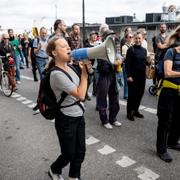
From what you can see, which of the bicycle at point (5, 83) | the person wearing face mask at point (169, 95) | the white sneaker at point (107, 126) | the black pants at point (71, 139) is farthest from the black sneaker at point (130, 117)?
the bicycle at point (5, 83)

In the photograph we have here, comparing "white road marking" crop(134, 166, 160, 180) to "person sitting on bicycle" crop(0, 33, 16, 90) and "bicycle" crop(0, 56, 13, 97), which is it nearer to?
"bicycle" crop(0, 56, 13, 97)

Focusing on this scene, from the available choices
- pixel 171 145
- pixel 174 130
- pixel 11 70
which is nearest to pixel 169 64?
pixel 174 130

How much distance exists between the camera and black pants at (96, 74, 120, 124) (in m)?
4.98

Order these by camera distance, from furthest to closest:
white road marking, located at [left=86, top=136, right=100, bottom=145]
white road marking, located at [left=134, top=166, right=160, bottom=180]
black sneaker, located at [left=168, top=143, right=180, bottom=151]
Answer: white road marking, located at [left=86, top=136, right=100, bottom=145]
black sneaker, located at [left=168, top=143, right=180, bottom=151]
white road marking, located at [left=134, top=166, right=160, bottom=180]

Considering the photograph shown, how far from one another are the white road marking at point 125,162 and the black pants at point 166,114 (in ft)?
1.39

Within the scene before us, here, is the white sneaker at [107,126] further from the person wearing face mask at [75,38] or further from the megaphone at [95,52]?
the megaphone at [95,52]

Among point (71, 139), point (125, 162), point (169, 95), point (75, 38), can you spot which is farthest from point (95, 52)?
point (75, 38)

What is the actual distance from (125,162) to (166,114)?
0.84 meters

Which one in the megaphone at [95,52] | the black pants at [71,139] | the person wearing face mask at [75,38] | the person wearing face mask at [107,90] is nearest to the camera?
the megaphone at [95,52]

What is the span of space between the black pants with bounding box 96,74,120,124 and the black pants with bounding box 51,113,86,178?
2.14 meters

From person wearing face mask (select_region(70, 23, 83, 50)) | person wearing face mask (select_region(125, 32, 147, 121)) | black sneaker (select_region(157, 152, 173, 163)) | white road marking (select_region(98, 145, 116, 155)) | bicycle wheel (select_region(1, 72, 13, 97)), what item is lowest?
white road marking (select_region(98, 145, 116, 155))

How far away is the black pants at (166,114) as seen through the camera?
3.60 m

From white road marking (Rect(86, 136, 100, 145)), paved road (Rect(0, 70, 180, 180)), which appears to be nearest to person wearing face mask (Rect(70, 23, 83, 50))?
paved road (Rect(0, 70, 180, 180))

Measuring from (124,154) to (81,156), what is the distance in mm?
1236
